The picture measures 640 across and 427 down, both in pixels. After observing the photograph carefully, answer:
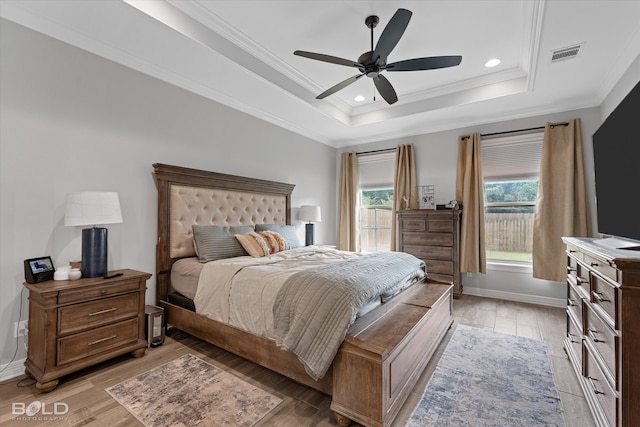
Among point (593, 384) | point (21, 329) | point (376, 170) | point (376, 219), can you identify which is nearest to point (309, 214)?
point (376, 219)

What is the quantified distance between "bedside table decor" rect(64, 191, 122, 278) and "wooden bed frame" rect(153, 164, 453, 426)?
0.69 meters

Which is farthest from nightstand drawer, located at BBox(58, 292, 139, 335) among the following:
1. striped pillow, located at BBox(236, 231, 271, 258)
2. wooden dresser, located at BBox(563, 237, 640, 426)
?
wooden dresser, located at BBox(563, 237, 640, 426)

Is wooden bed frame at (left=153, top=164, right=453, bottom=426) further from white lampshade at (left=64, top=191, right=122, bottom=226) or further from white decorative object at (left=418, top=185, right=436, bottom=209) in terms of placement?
white decorative object at (left=418, top=185, right=436, bottom=209)

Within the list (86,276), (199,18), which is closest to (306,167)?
(199,18)

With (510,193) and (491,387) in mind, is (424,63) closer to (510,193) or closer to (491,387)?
(491,387)

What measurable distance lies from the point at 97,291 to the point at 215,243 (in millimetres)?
1087

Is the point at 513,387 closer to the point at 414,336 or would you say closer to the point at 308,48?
the point at 414,336

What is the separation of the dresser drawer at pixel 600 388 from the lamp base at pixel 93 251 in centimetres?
337

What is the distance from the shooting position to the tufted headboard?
3.03m

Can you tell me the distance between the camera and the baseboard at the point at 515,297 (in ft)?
12.9

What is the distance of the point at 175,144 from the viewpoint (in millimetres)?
3230

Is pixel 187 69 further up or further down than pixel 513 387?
further up

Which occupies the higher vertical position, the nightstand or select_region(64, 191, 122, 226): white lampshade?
select_region(64, 191, 122, 226): white lampshade

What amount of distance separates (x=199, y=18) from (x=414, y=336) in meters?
3.20
